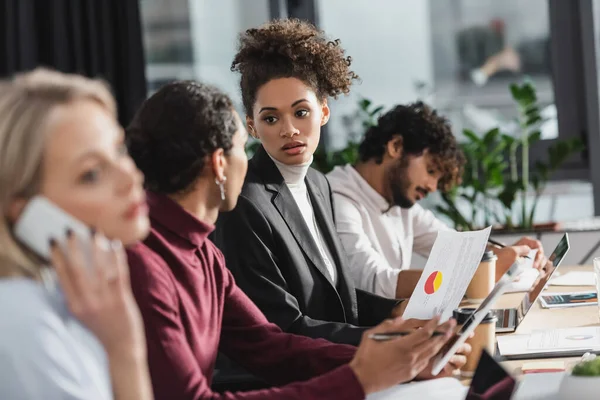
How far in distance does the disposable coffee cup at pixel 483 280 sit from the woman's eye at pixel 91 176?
1638 mm

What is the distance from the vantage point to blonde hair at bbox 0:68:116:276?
3.03ft

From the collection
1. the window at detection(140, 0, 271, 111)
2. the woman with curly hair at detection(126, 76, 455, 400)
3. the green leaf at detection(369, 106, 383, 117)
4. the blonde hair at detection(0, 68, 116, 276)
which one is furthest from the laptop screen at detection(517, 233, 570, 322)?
the window at detection(140, 0, 271, 111)

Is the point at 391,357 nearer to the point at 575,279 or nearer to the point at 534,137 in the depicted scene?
the point at 575,279

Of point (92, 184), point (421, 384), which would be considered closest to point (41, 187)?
point (92, 184)

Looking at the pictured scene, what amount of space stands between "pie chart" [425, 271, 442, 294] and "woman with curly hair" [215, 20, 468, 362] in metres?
0.31

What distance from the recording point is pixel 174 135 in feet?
4.54

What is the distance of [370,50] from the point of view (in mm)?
4527

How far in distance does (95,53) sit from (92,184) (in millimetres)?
3584

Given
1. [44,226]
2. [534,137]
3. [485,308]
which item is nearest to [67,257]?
[44,226]

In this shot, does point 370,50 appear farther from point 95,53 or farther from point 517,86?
point 95,53

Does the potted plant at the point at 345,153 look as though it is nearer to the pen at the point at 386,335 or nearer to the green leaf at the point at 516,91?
the green leaf at the point at 516,91

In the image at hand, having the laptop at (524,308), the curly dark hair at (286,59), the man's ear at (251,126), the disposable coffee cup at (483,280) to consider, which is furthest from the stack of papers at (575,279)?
the man's ear at (251,126)

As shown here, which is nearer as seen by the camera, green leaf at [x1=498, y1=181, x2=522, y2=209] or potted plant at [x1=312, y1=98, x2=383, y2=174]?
green leaf at [x1=498, y1=181, x2=522, y2=209]

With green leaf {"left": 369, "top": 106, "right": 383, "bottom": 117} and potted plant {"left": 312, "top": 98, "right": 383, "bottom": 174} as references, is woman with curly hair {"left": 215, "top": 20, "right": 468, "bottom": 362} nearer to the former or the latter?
potted plant {"left": 312, "top": 98, "right": 383, "bottom": 174}
